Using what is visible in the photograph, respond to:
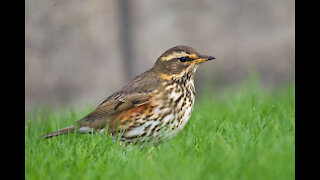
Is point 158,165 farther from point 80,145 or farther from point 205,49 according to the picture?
point 205,49

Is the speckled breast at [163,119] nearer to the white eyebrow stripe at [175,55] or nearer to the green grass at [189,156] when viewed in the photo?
the green grass at [189,156]

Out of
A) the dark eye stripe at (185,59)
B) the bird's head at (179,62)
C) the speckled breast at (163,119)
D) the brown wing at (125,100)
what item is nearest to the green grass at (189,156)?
the speckled breast at (163,119)

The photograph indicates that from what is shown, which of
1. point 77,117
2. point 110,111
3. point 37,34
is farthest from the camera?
point 37,34

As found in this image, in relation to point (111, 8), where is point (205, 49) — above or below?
below

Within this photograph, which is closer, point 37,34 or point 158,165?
point 158,165

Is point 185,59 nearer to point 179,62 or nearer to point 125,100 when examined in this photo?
point 179,62

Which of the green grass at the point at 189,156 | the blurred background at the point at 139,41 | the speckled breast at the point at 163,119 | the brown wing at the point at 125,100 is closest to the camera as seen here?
the green grass at the point at 189,156

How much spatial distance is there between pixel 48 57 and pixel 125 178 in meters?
5.66

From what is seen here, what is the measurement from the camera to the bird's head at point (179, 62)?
4.84m

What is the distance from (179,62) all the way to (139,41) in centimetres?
383

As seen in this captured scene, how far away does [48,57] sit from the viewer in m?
8.45

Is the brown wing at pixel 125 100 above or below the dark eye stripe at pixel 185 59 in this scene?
below
